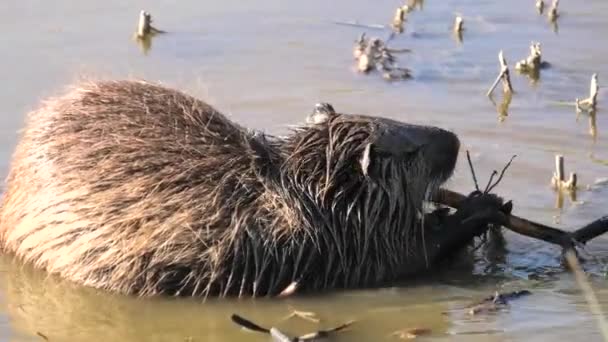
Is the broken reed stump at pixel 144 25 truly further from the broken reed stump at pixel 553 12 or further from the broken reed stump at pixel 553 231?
the broken reed stump at pixel 553 231

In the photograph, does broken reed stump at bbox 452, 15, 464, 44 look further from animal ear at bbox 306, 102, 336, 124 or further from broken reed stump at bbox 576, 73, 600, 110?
animal ear at bbox 306, 102, 336, 124

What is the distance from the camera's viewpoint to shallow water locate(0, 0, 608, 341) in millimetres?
5449

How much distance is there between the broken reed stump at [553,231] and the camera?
19.4 ft

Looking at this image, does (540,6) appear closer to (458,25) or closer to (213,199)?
(458,25)

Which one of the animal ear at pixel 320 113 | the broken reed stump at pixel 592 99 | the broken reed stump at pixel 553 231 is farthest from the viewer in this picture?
the broken reed stump at pixel 592 99

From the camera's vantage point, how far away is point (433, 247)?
19.6ft

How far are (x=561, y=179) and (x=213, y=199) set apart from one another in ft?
6.42

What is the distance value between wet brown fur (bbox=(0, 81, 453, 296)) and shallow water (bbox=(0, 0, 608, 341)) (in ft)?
0.40

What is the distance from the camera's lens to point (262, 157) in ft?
18.9

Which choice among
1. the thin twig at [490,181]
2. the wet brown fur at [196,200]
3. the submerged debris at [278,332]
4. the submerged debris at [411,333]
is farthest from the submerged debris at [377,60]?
the submerged debris at [278,332]

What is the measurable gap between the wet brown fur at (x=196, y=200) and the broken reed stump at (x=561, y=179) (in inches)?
37.0

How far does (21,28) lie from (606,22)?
3856 millimetres

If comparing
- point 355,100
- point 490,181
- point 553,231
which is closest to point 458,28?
point 355,100

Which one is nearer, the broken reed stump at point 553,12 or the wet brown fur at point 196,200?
the wet brown fur at point 196,200
